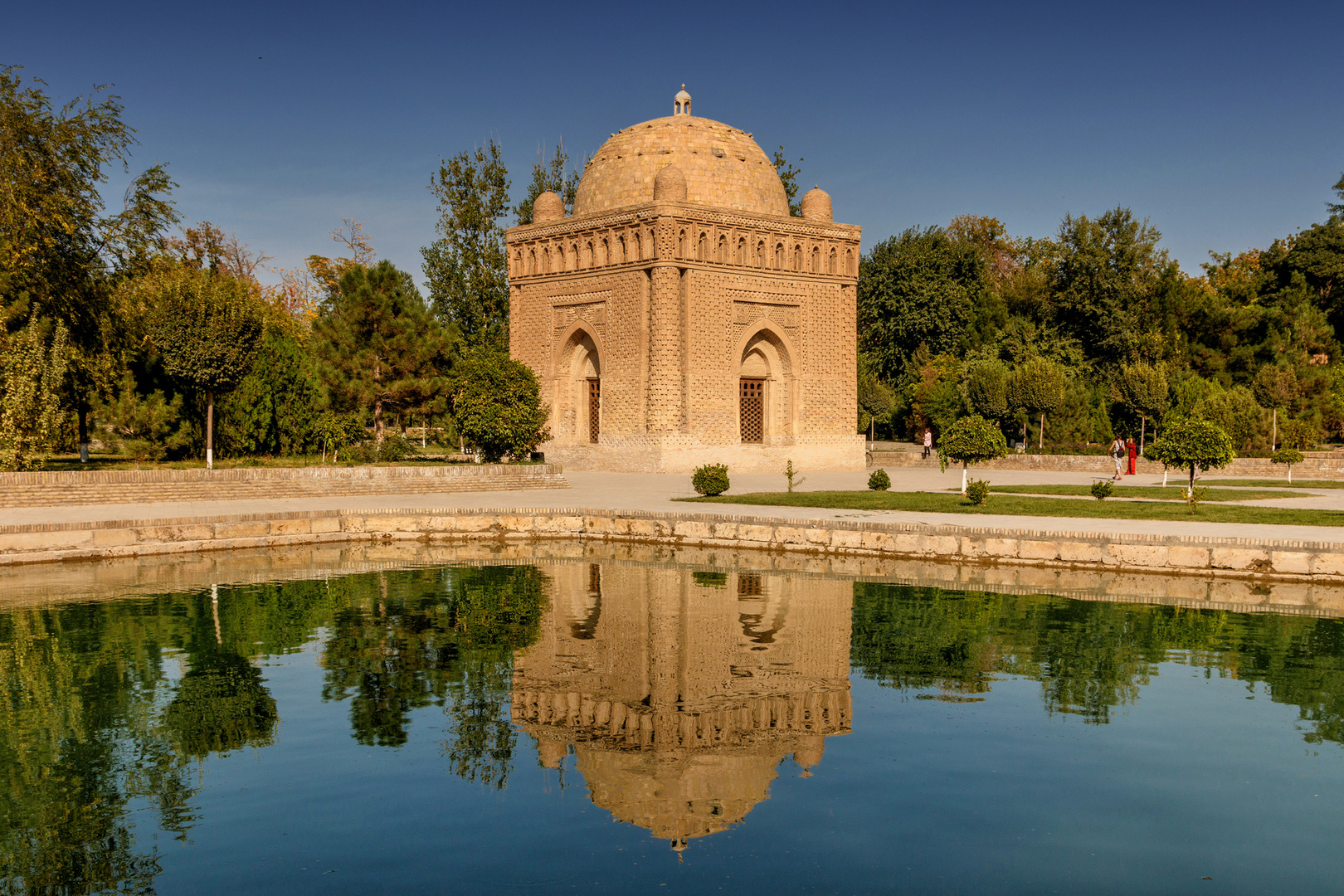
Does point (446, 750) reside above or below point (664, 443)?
below

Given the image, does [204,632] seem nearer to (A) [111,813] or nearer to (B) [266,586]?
(B) [266,586]

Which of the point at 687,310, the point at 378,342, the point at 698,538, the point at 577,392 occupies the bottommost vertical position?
the point at 698,538

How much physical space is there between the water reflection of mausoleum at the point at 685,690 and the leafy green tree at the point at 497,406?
10.3 m

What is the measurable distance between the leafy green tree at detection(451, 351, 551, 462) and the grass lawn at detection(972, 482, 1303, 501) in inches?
320

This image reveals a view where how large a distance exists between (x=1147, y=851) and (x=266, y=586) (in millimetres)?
8926

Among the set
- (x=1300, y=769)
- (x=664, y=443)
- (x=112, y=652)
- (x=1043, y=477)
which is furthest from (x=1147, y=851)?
(x=664, y=443)

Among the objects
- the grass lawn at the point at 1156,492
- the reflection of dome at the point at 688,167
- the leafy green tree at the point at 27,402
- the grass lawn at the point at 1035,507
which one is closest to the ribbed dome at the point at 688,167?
the reflection of dome at the point at 688,167

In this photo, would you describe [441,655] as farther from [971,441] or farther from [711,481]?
[971,441]

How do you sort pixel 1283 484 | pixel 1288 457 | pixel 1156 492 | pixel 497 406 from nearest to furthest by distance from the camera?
1. pixel 1156 492
2. pixel 497 406
3. pixel 1283 484
4. pixel 1288 457

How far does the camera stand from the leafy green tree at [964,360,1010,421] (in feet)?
108

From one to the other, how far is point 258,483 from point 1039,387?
2247 cm

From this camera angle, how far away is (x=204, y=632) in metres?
9.30

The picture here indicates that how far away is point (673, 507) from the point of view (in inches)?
642

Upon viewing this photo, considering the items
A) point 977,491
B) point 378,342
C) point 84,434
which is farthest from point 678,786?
point 378,342
